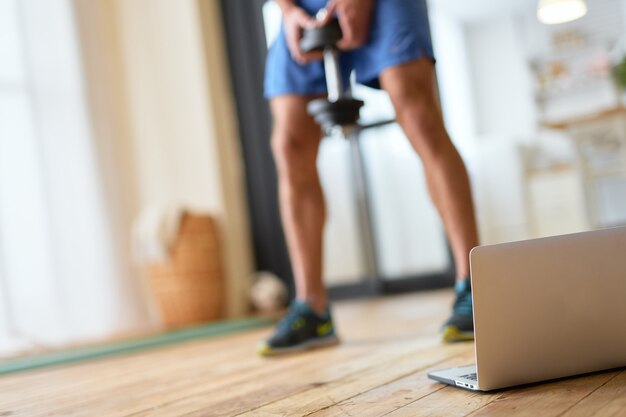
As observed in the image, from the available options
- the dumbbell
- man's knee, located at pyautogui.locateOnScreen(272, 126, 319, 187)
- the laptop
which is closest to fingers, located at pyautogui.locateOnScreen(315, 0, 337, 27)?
the dumbbell

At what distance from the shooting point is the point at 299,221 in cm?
188

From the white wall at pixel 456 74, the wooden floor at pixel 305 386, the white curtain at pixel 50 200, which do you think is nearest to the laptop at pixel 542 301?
the wooden floor at pixel 305 386

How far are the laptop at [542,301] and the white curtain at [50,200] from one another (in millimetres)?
2310

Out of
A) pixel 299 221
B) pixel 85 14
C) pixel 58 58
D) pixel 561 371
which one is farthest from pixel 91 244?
pixel 561 371

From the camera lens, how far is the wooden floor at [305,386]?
90cm

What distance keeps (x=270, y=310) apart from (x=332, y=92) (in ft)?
7.04

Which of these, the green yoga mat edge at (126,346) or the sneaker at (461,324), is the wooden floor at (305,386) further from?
the green yoga mat edge at (126,346)

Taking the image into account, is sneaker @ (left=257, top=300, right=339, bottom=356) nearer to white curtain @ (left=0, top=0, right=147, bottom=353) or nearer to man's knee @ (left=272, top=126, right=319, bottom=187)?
man's knee @ (left=272, top=126, right=319, bottom=187)

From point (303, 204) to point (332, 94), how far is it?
33 cm

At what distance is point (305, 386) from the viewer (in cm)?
119

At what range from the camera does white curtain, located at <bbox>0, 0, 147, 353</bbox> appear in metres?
3.06

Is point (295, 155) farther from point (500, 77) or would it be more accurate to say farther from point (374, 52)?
point (500, 77)

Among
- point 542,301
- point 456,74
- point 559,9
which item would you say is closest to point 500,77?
point 456,74

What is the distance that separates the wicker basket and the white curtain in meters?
0.22
